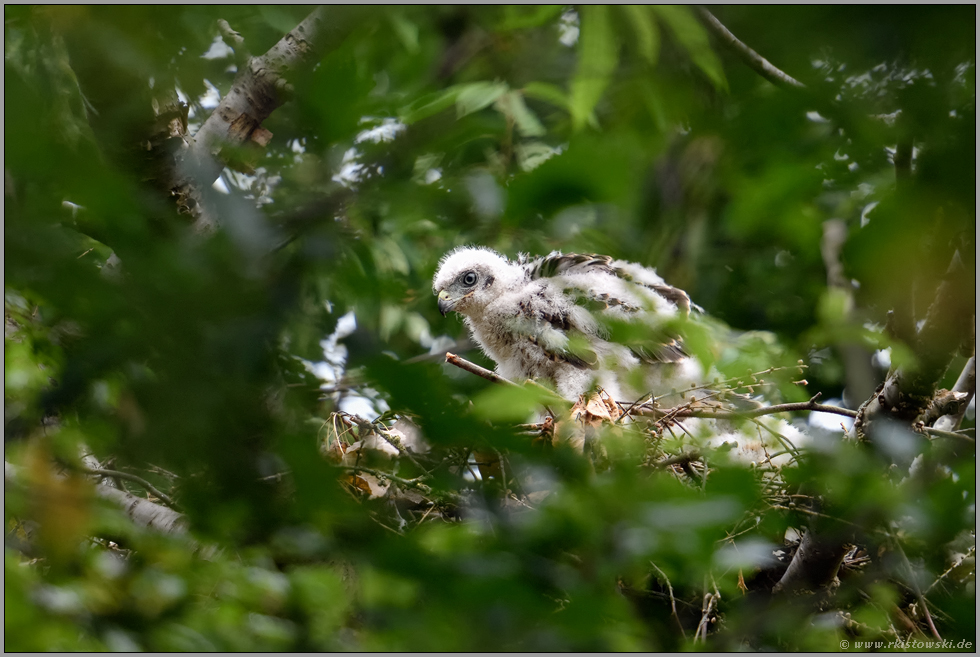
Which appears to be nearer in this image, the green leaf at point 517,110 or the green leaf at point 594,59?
the green leaf at point 594,59

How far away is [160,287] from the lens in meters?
0.63

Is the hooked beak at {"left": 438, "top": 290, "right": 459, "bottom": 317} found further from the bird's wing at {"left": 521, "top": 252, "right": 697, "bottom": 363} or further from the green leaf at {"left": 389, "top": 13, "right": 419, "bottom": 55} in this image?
the green leaf at {"left": 389, "top": 13, "right": 419, "bottom": 55}

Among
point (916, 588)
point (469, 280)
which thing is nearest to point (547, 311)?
point (469, 280)

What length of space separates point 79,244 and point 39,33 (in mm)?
256

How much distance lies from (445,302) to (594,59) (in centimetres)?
213

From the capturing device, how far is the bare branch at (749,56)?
75 cm

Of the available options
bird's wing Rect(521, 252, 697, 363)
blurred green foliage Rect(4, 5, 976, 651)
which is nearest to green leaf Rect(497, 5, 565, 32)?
blurred green foliage Rect(4, 5, 976, 651)

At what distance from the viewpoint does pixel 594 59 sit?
0.96 meters

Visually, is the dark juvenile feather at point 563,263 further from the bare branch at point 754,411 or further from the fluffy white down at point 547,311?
the bare branch at point 754,411

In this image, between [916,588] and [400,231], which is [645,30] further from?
[916,588]

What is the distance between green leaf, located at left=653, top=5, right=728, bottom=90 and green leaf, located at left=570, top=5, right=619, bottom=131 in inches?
3.3

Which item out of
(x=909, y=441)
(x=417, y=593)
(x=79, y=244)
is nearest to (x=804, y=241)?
(x=417, y=593)

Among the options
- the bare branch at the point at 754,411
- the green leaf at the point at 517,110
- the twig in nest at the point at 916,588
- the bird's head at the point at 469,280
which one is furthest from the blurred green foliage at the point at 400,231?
the bird's head at the point at 469,280

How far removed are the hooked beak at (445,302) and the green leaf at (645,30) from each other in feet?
6.91
